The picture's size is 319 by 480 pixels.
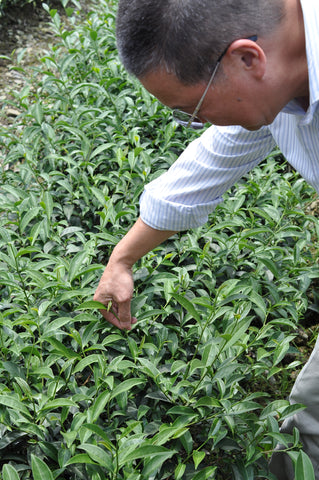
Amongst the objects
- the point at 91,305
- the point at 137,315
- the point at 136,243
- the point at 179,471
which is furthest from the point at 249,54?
the point at 179,471

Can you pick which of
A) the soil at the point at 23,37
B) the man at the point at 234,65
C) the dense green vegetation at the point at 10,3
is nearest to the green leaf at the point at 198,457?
the man at the point at 234,65

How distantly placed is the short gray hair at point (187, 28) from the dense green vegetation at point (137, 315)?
644mm

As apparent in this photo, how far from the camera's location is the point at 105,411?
68.9 inches

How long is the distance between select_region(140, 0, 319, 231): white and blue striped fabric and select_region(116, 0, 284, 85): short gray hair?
1.19 ft

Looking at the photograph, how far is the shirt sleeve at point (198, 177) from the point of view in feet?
5.43

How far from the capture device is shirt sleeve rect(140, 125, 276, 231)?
5.43 ft

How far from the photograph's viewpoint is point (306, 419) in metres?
1.83

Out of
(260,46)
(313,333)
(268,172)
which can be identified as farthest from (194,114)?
(268,172)

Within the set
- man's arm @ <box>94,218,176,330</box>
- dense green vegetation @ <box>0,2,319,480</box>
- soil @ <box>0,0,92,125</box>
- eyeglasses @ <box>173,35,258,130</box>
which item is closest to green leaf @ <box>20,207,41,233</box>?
dense green vegetation @ <box>0,2,319,480</box>

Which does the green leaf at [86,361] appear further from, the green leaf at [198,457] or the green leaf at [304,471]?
the green leaf at [304,471]

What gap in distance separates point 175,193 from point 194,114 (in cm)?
37

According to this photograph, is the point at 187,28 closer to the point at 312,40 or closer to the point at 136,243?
the point at 312,40

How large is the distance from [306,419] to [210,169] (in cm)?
80

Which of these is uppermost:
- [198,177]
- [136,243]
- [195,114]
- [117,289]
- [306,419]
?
[195,114]
